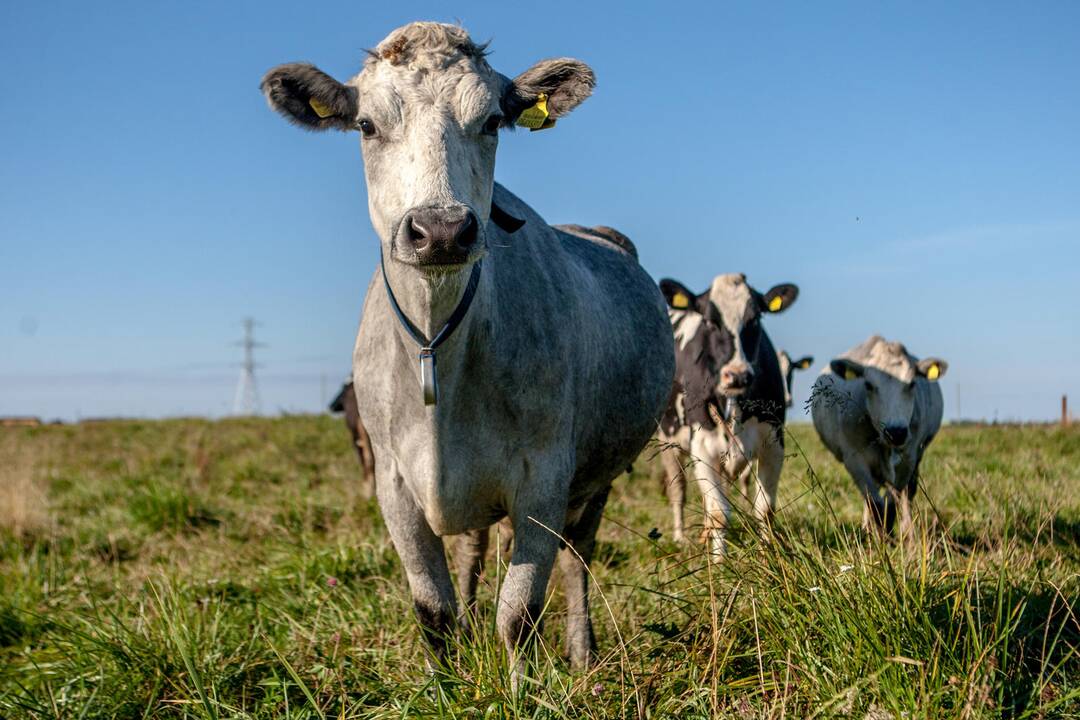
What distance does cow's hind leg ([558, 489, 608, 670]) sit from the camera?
457 centimetres

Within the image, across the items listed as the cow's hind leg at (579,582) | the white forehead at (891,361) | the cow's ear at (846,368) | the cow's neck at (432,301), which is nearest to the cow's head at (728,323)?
the cow's ear at (846,368)

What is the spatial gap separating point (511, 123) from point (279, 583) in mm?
3126

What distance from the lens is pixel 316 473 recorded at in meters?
12.6

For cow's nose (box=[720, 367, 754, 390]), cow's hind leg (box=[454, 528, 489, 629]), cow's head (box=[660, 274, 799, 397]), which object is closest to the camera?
cow's hind leg (box=[454, 528, 489, 629])

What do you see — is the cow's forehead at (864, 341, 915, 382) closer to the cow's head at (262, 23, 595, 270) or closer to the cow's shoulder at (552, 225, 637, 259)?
the cow's shoulder at (552, 225, 637, 259)

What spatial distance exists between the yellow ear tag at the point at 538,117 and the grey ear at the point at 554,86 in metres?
0.02

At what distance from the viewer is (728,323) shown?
8.45m

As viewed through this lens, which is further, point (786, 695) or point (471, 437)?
point (471, 437)

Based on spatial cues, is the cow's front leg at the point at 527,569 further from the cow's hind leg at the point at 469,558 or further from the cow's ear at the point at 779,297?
the cow's ear at the point at 779,297

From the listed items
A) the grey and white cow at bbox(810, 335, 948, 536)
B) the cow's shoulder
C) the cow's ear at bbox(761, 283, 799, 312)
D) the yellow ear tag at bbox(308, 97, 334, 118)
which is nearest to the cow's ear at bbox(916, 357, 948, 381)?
the grey and white cow at bbox(810, 335, 948, 536)

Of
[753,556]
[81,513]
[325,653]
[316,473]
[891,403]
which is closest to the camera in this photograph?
[753,556]

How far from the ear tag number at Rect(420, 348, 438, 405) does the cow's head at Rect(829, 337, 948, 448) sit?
5.41 metres

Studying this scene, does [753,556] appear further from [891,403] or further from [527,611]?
[891,403]

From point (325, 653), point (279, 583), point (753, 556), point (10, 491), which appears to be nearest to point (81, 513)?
point (10, 491)
